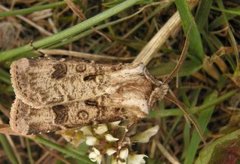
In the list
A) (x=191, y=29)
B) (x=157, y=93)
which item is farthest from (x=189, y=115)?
(x=191, y=29)

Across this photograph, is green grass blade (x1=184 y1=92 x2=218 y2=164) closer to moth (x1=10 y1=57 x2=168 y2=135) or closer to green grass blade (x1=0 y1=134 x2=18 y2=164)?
moth (x1=10 y1=57 x2=168 y2=135)

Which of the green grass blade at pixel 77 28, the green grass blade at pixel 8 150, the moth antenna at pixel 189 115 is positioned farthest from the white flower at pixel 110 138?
the green grass blade at pixel 8 150

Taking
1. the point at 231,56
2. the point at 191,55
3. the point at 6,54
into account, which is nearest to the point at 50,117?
the point at 6,54

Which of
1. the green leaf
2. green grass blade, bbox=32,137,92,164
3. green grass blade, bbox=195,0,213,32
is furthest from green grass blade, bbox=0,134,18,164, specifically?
green grass blade, bbox=195,0,213,32

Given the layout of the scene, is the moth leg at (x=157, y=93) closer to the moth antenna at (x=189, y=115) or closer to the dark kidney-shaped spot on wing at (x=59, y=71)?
the moth antenna at (x=189, y=115)

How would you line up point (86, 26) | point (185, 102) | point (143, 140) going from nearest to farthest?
1. point (86, 26)
2. point (143, 140)
3. point (185, 102)

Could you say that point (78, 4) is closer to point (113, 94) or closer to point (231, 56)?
point (113, 94)

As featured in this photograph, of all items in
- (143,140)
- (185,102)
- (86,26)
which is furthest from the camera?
(185,102)
